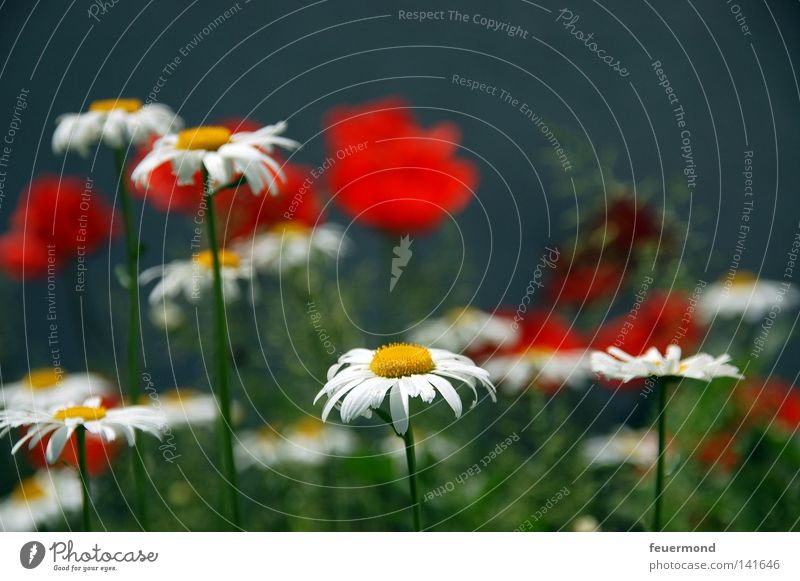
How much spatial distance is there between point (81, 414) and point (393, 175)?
321mm

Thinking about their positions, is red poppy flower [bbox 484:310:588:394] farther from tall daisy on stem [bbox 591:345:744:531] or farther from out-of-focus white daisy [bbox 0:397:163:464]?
out-of-focus white daisy [bbox 0:397:163:464]

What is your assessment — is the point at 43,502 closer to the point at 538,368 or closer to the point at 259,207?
the point at 259,207

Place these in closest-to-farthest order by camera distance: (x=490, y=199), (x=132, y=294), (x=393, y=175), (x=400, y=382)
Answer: (x=400, y=382) < (x=132, y=294) < (x=393, y=175) < (x=490, y=199)

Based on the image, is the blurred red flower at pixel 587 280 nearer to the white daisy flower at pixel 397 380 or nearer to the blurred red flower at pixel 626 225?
the blurred red flower at pixel 626 225

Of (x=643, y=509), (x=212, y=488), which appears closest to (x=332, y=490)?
(x=212, y=488)

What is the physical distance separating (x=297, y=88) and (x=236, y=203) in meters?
0.15

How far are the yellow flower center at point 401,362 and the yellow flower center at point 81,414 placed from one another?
6.4 inches

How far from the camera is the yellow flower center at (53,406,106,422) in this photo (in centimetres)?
54

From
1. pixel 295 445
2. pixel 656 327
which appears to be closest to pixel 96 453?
pixel 295 445

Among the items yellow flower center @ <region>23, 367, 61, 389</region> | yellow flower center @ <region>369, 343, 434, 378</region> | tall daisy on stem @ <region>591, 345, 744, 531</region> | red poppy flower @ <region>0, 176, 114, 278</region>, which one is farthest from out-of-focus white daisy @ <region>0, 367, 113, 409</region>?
tall daisy on stem @ <region>591, 345, 744, 531</region>

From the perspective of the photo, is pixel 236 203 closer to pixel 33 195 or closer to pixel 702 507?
pixel 33 195

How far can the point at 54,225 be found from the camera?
79cm

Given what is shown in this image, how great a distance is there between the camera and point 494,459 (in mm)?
780
